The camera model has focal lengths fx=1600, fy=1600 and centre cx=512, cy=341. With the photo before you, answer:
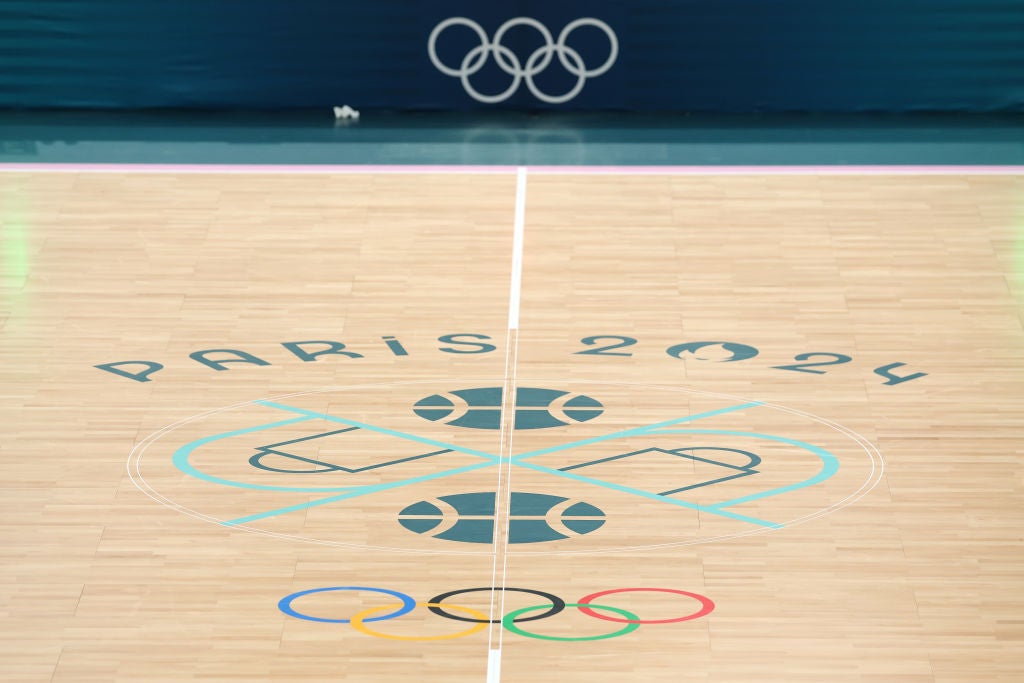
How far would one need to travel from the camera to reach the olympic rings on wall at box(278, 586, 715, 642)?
717 centimetres

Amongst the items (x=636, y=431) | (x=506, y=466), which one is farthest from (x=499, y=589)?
(x=636, y=431)

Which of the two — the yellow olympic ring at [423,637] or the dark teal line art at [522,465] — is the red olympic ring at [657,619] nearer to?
the yellow olympic ring at [423,637]

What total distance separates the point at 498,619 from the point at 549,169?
5.63 meters

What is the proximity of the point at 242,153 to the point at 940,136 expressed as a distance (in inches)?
222

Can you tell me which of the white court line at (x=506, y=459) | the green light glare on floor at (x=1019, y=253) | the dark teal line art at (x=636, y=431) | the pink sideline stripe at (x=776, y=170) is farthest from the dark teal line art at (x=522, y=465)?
the pink sideline stripe at (x=776, y=170)

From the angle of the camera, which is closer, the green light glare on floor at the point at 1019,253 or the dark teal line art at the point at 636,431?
the dark teal line art at the point at 636,431

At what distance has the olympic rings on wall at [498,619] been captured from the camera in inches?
282

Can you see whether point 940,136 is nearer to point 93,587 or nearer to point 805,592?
point 805,592

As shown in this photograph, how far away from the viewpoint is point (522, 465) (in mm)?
8555

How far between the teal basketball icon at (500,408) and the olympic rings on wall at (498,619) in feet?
5.36

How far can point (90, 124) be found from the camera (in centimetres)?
1345

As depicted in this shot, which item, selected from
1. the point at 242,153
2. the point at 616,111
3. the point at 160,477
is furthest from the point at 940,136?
the point at 160,477

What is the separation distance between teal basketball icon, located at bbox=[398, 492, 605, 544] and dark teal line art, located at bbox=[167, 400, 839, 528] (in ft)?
0.80

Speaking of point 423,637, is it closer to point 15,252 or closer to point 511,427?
point 511,427
